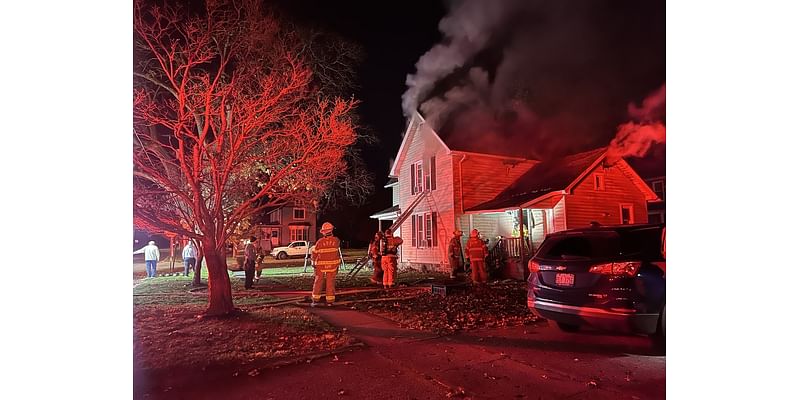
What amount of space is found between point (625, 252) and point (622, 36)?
417 centimetres

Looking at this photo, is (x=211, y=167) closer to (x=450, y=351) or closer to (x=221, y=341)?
(x=221, y=341)

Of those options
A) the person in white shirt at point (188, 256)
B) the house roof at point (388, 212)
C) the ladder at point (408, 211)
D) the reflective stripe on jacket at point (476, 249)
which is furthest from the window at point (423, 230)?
the person in white shirt at point (188, 256)

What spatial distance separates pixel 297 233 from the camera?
44.4 ft

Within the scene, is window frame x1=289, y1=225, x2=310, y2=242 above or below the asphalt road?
above

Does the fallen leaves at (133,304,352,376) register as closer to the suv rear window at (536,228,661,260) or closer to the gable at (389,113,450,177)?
the suv rear window at (536,228,661,260)

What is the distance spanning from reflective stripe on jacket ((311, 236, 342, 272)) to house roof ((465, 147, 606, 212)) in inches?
145

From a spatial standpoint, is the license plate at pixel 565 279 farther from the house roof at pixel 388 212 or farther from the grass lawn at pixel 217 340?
the house roof at pixel 388 212

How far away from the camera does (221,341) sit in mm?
5461

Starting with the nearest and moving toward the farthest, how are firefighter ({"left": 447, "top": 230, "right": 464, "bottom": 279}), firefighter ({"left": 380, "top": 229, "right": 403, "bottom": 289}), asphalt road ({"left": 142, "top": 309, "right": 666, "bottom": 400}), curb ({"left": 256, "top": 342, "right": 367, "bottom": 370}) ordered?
asphalt road ({"left": 142, "top": 309, "right": 666, "bottom": 400})
curb ({"left": 256, "top": 342, "right": 367, "bottom": 370})
firefighter ({"left": 380, "top": 229, "right": 403, "bottom": 289})
firefighter ({"left": 447, "top": 230, "right": 464, "bottom": 279})

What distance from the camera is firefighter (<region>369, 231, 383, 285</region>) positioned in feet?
28.0

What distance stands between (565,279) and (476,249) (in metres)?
4.05

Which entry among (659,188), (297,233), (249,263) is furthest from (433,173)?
(297,233)

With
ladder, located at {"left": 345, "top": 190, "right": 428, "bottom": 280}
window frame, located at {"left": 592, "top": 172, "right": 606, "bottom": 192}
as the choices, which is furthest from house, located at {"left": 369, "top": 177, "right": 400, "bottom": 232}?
window frame, located at {"left": 592, "top": 172, "right": 606, "bottom": 192}

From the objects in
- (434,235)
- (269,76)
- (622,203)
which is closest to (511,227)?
(434,235)
